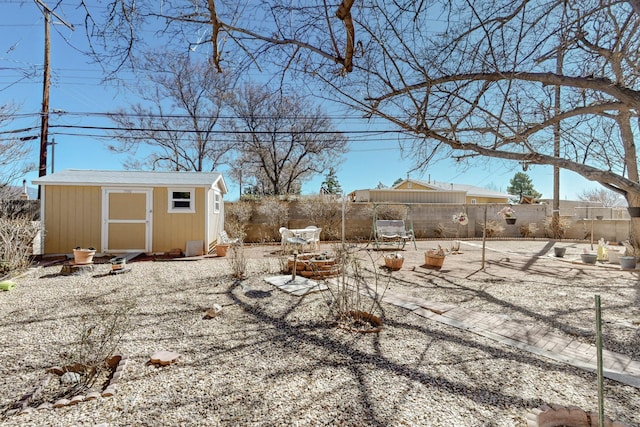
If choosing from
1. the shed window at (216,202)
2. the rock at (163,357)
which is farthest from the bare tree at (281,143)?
the rock at (163,357)

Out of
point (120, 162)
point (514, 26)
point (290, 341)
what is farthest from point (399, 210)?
point (120, 162)

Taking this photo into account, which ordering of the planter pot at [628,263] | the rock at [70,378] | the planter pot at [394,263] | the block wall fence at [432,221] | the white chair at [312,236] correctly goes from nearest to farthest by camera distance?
the rock at [70,378], the planter pot at [394,263], the planter pot at [628,263], the white chair at [312,236], the block wall fence at [432,221]

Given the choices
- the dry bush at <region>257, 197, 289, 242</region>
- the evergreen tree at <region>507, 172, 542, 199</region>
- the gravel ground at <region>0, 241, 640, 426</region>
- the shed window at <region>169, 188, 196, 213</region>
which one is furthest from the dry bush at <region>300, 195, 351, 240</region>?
the evergreen tree at <region>507, 172, 542, 199</region>

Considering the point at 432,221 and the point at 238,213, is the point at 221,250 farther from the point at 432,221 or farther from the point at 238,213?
the point at 432,221

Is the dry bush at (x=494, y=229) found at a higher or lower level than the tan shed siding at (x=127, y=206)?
lower

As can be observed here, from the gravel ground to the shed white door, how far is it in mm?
3221

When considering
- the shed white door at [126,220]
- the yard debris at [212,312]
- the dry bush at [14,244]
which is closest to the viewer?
the yard debris at [212,312]

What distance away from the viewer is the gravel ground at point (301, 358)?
1.75m

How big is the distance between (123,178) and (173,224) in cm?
189

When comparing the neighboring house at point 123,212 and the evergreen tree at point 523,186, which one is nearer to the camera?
the neighboring house at point 123,212

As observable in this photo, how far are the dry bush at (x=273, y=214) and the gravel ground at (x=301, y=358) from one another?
21.6 feet

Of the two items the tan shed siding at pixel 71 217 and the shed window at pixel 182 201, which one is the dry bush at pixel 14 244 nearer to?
the tan shed siding at pixel 71 217

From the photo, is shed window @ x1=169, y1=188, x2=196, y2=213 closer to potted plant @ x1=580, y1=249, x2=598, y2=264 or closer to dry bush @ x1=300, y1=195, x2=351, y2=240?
dry bush @ x1=300, y1=195, x2=351, y2=240

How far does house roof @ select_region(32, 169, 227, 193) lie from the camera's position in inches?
292
